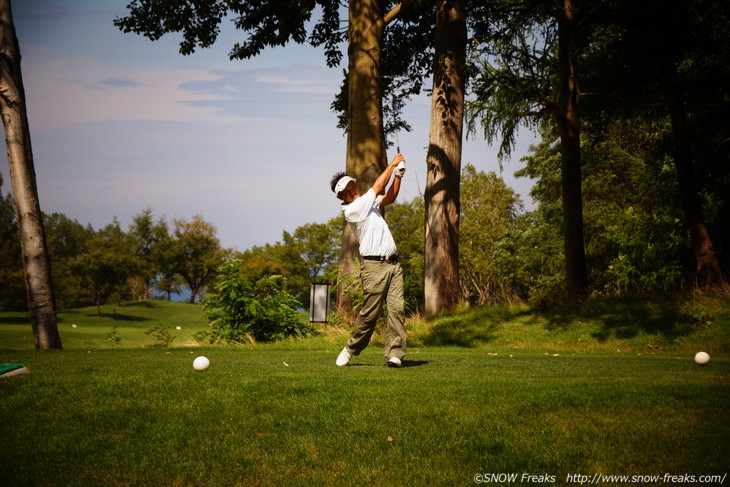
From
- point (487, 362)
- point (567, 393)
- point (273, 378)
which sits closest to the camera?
point (567, 393)

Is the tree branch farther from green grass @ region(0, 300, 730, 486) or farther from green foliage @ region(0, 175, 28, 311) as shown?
green foliage @ region(0, 175, 28, 311)

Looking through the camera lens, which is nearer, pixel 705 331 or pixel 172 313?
pixel 705 331

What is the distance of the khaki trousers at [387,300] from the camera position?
291 inches

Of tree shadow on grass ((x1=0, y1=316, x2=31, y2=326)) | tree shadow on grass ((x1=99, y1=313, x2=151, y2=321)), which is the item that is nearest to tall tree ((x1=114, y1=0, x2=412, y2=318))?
tree shadow on grass ((x1=0, y1=316, x2=31, y2=326))

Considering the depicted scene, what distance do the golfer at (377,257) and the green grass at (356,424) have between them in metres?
0.49

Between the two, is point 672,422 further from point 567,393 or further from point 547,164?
point 547,164

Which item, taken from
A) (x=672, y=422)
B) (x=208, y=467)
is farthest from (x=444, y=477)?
(x=672, y=422)

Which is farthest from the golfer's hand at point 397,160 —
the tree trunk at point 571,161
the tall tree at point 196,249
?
the tall tree at point 196,249

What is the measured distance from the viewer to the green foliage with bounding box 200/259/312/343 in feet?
47.1

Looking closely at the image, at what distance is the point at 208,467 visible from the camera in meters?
3.95

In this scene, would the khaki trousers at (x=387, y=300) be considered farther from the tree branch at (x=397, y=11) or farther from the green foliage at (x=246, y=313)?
the tree branch at (x=397, y=11)

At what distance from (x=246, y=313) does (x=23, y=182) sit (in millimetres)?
5683

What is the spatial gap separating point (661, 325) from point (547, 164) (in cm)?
2768

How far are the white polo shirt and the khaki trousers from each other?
189 mm
